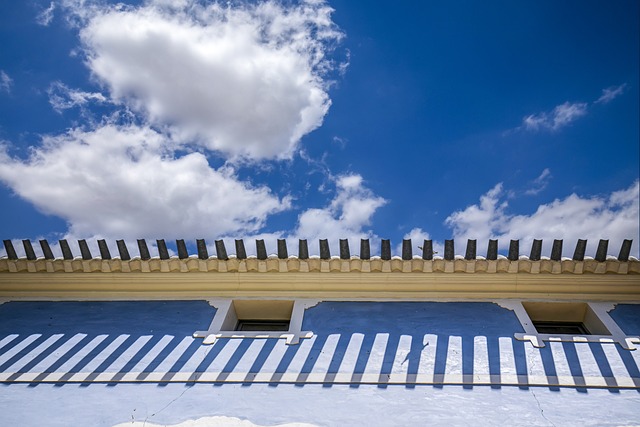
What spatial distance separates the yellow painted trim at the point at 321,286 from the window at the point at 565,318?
0.15 meters

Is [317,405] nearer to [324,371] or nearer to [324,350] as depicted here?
[324,371]

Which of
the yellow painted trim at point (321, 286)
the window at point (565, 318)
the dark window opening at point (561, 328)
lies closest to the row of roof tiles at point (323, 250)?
the yellow painted trim at point (321, 286)

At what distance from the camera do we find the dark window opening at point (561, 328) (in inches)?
250

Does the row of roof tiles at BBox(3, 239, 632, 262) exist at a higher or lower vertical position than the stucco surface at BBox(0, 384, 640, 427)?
higher

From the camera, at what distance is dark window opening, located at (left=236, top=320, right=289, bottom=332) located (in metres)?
6.57

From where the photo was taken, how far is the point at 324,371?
5086 millimetres

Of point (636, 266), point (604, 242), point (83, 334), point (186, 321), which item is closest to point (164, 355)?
point (186, 321)

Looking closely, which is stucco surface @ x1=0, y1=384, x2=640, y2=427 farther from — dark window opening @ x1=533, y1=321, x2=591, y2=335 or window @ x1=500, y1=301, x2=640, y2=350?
dark window opening @ x1=533, y1=321, x2=591, y2=335

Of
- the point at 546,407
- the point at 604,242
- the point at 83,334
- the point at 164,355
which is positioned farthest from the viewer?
the point at 604,242

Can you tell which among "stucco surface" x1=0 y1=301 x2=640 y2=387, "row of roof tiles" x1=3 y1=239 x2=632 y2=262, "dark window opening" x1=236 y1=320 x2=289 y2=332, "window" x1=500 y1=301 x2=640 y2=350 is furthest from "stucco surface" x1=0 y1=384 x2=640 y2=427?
"row of roof tiles" x1=3 y1=239 x2=632 y2=262

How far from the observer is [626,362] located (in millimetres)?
5102

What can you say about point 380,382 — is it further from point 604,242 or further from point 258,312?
point 604,242

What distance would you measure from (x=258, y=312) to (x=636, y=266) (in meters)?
5.44

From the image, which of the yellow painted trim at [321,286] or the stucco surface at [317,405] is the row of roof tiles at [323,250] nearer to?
the yellow painted trim at [321,286]
